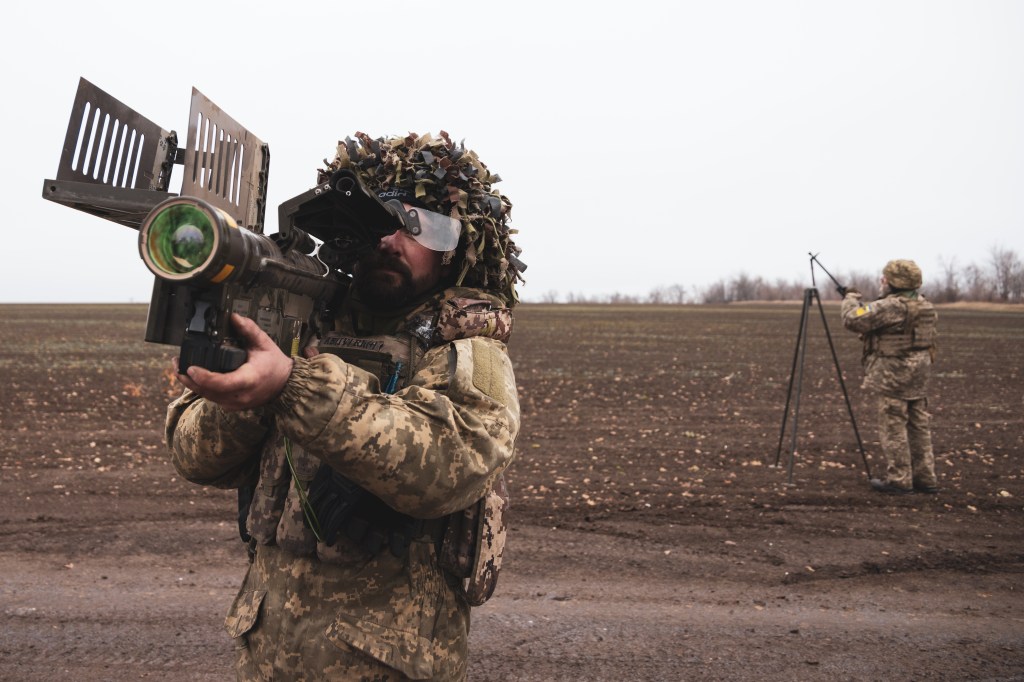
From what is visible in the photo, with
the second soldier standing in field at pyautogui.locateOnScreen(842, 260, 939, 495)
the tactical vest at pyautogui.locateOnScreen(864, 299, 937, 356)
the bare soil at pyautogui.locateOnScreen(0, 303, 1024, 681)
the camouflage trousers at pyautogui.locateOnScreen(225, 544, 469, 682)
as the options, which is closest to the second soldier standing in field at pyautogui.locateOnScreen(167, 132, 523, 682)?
the camouflage trousers at pyautogui.locateOnScreen(225, 544, 469, 682)

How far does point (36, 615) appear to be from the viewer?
525 cm

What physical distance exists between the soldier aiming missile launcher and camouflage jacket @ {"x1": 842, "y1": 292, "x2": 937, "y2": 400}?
333 inches

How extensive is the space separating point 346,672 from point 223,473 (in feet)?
2.21

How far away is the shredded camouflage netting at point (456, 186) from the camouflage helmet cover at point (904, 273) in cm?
815

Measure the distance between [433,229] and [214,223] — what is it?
3.15ft

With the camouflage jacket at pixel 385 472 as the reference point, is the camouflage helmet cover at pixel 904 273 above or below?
above

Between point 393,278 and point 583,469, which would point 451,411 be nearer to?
point 393,278

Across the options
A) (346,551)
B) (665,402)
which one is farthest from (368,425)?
(665,402)

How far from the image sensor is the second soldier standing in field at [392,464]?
1.87 meters

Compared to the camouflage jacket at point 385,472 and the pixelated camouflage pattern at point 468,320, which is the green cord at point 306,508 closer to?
the camouflage jacket at point 385,472

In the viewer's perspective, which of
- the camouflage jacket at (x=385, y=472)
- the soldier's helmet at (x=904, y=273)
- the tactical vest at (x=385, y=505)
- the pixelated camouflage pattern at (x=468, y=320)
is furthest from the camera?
the soldier's helmet at (x=904, y=273)

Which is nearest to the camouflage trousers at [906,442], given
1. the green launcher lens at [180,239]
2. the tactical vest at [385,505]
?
the tactical vest at [385,505]

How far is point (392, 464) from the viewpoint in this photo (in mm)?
1801

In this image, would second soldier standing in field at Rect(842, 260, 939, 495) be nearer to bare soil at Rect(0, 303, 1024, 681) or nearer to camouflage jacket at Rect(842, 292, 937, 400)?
camouflage jacket at Rect(842, 292, 937, 400)
